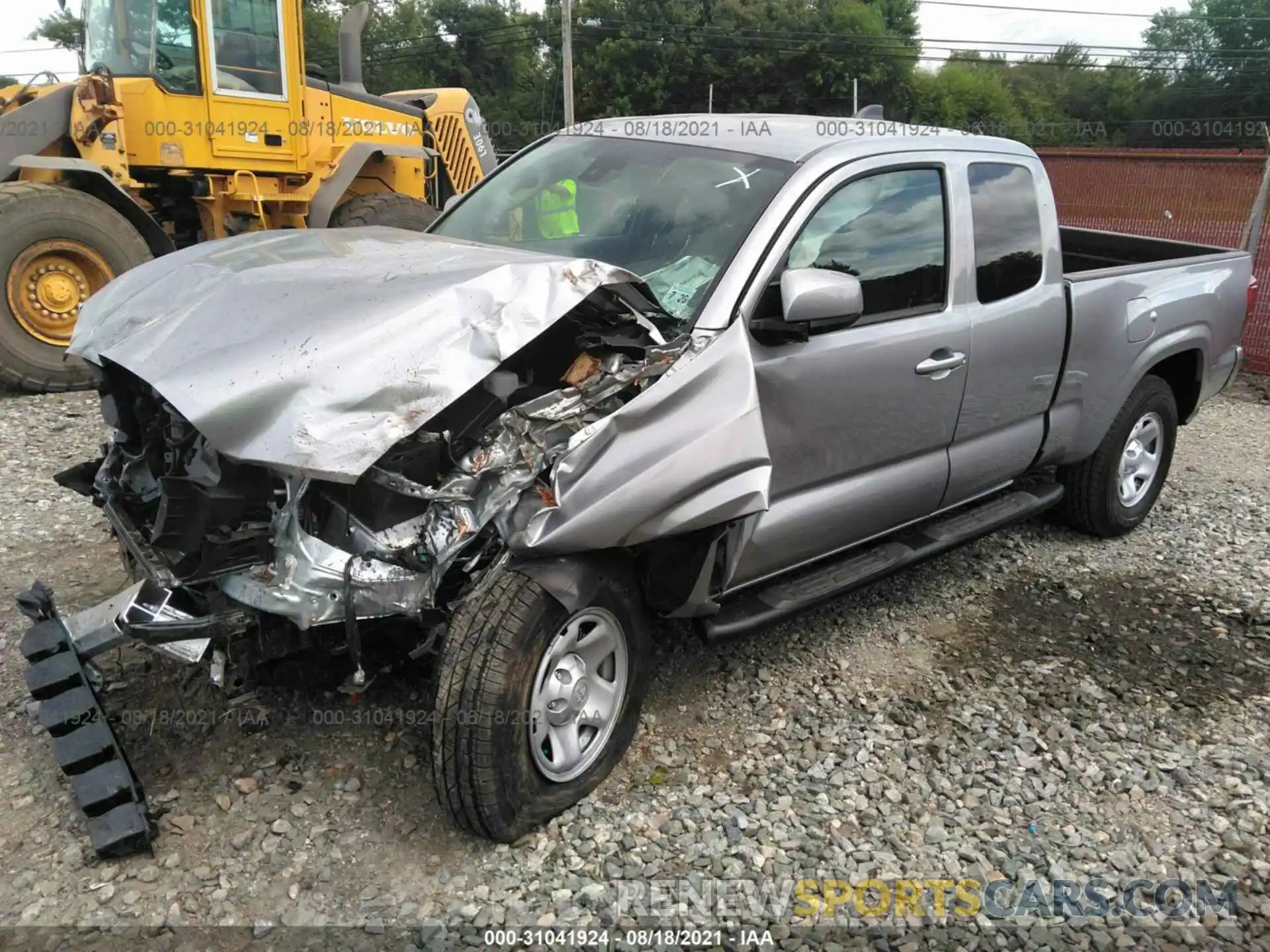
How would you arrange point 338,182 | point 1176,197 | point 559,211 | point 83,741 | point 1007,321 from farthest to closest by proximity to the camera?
point 1176,197, point 338,182, point 1007,321, point 559,211, point 83,741

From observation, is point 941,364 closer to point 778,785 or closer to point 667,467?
point 667,467

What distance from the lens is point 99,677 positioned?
2.95 metres

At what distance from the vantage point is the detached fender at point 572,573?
262 cm

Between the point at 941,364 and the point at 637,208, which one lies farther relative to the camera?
the point at 941,364

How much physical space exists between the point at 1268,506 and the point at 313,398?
581cm

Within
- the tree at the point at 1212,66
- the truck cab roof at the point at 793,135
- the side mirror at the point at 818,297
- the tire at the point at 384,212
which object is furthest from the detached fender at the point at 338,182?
the tree at the point at 1212,66

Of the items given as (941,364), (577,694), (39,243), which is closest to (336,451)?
(577,694)

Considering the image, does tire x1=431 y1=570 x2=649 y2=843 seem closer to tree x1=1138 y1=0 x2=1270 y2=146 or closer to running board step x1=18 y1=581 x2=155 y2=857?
running board step x1=18 y1=581 x2=155 y2=857

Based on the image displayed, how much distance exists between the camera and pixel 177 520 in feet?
8.39

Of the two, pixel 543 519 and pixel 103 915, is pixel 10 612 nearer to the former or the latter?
pixel 103 915

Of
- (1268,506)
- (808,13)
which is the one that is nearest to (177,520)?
(1268,506)

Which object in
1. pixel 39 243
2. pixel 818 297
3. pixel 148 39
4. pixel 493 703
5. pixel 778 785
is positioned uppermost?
pixel 148 39

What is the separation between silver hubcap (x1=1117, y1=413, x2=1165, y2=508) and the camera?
16.6 feet

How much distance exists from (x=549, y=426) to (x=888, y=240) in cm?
165
